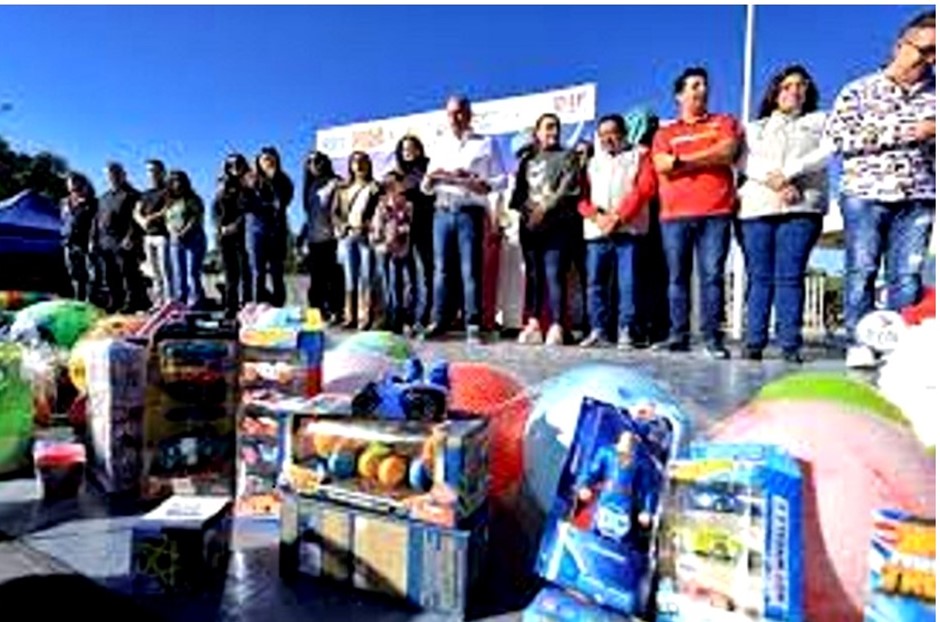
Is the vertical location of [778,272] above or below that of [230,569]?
above

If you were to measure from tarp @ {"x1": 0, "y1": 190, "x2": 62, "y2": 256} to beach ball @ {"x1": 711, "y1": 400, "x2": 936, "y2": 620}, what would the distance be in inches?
491

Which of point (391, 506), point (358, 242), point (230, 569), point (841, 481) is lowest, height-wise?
point (230, 569)

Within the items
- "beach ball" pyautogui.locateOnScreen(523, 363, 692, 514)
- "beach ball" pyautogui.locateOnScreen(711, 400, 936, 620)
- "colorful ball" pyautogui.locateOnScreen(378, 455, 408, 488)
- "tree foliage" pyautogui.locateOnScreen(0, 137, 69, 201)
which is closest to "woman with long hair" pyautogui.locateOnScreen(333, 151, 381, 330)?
"beach ball" pyautogui.locateOnScreen(523, 363, 692, 514)

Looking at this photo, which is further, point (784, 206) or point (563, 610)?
point (784, 206)

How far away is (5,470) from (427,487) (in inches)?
78.9

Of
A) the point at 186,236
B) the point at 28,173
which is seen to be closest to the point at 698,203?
the point at 186,236

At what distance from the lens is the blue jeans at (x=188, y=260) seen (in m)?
8.09

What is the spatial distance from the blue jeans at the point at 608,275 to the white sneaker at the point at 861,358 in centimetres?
137

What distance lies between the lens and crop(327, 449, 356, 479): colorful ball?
260 cm

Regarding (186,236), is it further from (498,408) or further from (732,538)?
(732,538)

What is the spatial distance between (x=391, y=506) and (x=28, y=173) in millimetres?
31501

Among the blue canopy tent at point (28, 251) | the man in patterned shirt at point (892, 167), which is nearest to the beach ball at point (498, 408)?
the man in patterned shirt at point (892, 167)

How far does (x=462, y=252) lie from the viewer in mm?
5969

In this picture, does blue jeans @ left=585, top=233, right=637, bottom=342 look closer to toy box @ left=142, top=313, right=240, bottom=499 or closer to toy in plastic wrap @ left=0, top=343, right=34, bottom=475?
toy box @ left=142, top=313, right=240, bottom=499
